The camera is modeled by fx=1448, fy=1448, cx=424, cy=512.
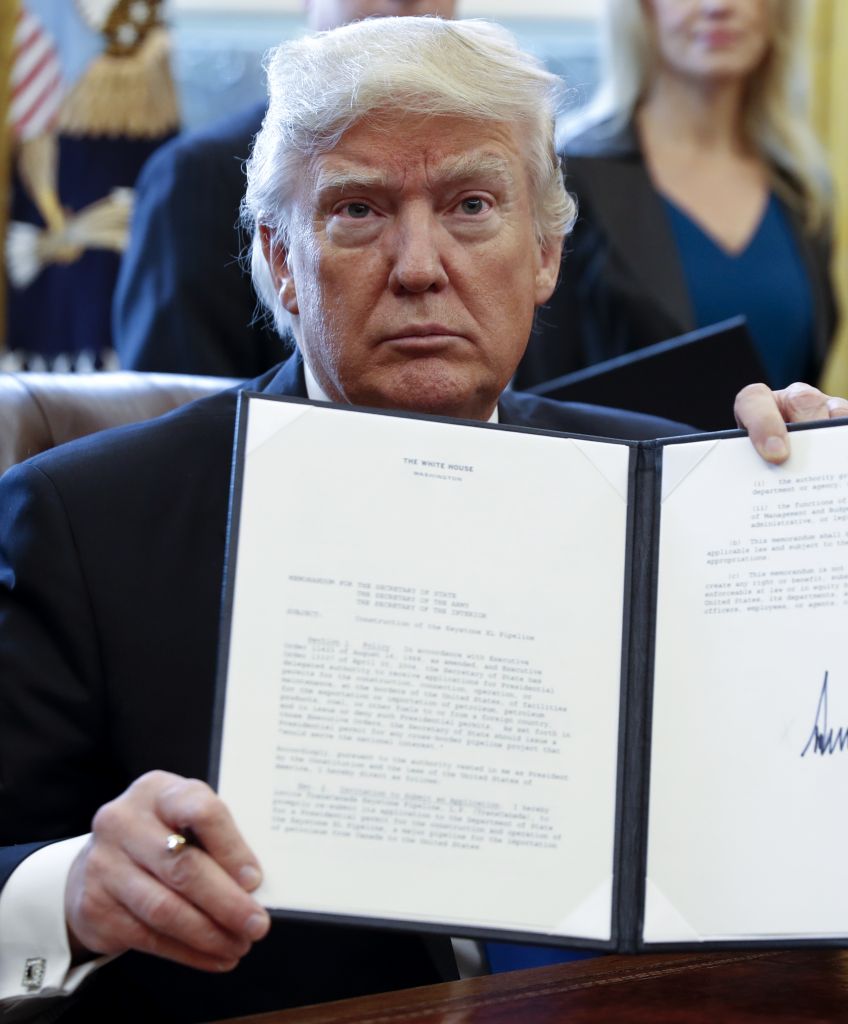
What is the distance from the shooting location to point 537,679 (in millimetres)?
1175

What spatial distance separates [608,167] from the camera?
2707 millimetres

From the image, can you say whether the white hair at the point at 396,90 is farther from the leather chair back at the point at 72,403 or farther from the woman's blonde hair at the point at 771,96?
the woman's blonde hair at the point at 771,96

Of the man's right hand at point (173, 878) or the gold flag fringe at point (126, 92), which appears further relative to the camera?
the gold flag fringe at point (126, 92)

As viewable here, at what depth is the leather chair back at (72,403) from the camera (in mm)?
1727

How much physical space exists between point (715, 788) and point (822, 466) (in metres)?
0.29

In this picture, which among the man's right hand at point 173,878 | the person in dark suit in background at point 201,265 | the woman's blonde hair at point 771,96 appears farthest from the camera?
the woman's blonde hair at point 771,96

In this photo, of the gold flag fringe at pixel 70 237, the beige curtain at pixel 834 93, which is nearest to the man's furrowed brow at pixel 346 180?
the gold flag fringe at pixel 70 237

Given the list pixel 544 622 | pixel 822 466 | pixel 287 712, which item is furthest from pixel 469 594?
pixel 822 466

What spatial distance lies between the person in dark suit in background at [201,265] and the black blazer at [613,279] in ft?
1.35

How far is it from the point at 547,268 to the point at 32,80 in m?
1.83

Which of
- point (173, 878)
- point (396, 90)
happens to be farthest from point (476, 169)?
point (173, 878)

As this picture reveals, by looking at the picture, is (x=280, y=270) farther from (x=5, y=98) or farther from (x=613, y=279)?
(x=5, y=98)

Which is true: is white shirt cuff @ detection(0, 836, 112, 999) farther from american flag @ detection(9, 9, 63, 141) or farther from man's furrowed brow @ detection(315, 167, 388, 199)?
american flag @ detection(9, 9, 63, 141)
